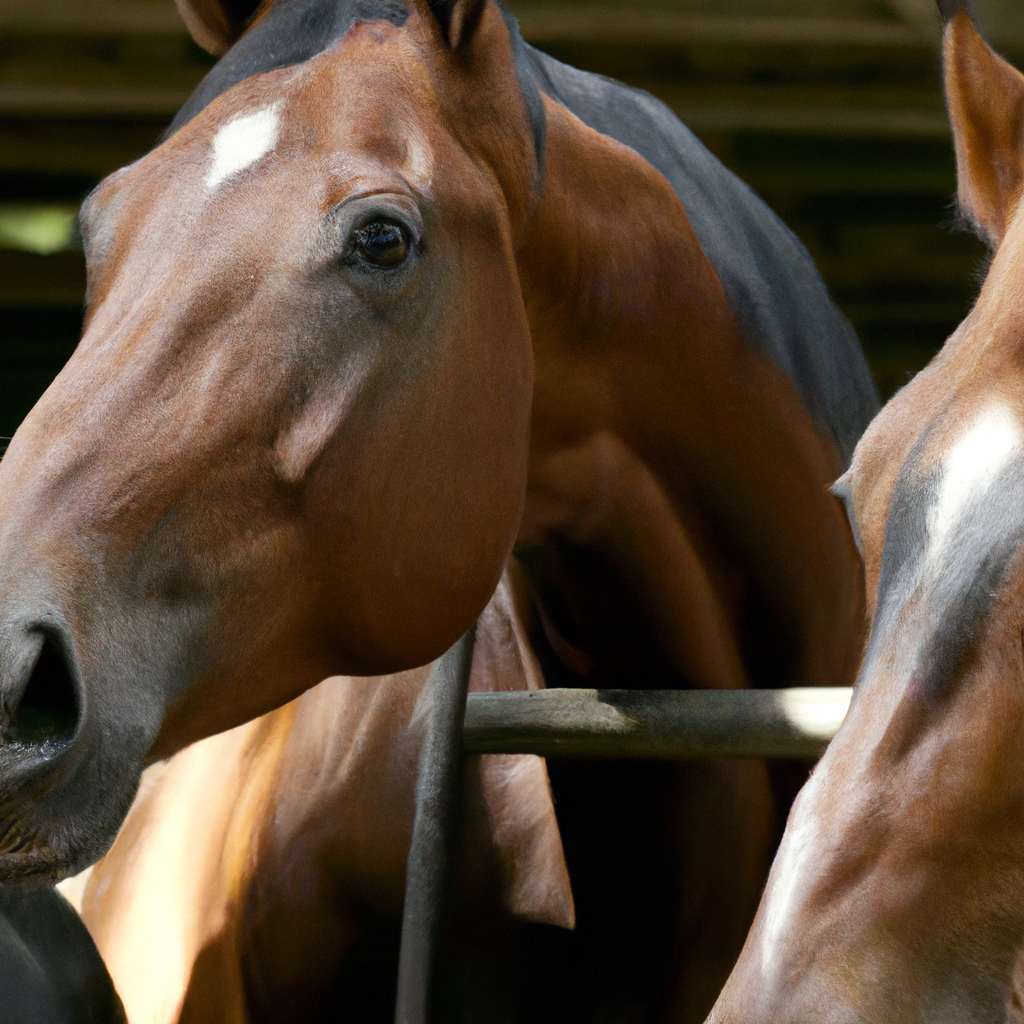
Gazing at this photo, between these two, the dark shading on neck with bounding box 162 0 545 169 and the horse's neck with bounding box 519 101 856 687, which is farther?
the horse's neck with bounding box 519 101 856 687

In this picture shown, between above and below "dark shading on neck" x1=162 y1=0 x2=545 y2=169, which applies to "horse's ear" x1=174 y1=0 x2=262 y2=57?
below

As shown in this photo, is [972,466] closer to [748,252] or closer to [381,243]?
[381,243]

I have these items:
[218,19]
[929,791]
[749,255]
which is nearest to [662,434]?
[749,255]

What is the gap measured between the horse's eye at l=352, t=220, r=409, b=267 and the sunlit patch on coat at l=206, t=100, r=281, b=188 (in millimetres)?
123

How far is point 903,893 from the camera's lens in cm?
88

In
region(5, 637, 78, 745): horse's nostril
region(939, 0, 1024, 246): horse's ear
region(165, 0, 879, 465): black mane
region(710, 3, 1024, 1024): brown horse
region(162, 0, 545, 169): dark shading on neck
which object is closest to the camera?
region(710, 3, 1024, 1024): brown horse

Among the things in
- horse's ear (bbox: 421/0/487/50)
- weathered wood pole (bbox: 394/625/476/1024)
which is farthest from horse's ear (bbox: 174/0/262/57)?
weathered wood pole (bbox: 394/625/476/1024)

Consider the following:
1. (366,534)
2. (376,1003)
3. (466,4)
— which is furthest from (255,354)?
(376,1003)

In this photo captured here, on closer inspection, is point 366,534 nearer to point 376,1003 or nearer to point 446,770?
point 446,770

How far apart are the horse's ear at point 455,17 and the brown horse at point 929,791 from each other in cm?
70

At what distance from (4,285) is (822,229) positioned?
79.1 inches

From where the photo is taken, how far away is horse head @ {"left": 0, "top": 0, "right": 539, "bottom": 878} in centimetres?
116

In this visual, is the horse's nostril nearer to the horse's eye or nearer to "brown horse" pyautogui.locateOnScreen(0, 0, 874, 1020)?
"brown horse" pyautogui.locateOnScreen(0, 0, 874, 1020)

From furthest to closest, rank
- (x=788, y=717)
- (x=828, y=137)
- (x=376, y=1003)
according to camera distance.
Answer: (x=828, y=137), (x=376, y=1003), (x=788, y=717)
